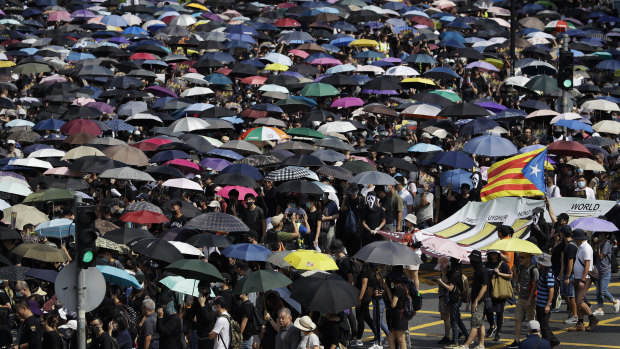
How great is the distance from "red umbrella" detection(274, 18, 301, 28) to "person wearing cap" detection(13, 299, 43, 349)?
27202 millimetres

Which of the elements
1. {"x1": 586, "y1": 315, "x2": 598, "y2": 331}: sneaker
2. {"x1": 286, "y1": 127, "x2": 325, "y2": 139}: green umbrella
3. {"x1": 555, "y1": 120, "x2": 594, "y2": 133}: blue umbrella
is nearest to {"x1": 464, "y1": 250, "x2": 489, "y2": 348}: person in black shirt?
{"x1": 586, "y1": 315, "x2": 598, "y2": 331}: sneaker

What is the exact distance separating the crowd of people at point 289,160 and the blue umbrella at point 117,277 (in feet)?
0.74

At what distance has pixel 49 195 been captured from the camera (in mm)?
21594

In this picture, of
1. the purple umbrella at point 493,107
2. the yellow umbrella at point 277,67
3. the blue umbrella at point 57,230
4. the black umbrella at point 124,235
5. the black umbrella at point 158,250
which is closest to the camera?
the black umbrella at point 158,250

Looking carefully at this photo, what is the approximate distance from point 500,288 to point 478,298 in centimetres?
46

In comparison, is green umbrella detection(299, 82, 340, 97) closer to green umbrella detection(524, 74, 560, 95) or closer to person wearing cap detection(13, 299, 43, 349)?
green umbrella detection(524, 74, 560, 95)

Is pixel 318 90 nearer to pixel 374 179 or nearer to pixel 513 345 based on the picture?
pixel 374 179

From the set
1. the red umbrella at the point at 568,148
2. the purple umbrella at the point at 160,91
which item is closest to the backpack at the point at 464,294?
the red umbrella at the point at 568,148

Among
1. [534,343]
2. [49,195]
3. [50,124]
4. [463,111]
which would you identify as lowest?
[50,124]

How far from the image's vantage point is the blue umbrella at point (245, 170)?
22984 millimetres

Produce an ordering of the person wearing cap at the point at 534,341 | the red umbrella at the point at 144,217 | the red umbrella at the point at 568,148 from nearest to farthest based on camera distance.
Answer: the person wearing cap at the point at 534,341, the red umbrella at the point at 144,217, the red umbrella at the point at 568,148

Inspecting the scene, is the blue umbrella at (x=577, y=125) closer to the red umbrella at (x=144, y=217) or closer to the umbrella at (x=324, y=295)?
the red umbrella at (x=144, y=217)

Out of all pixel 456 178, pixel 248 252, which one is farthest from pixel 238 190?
pixel 248 252

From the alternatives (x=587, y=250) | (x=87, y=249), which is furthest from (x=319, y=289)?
(x=587, y=250)
